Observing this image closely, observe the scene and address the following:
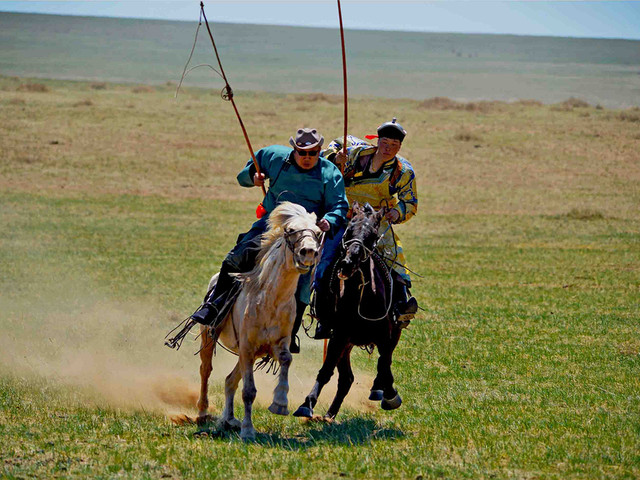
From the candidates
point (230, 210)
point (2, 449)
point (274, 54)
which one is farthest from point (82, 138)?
point (274, 54)

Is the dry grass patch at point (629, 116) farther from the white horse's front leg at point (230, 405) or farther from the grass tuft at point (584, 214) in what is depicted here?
the white horse's front leg at point (230, 405)

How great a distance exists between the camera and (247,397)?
25.4 feet

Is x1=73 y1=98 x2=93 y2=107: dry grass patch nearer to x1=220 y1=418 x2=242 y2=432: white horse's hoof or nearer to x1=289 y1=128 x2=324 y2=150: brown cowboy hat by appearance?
x1=289 y1=128 x2=324 y2=150: brown cowboy hat

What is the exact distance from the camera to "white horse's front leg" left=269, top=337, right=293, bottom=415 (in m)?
7.57

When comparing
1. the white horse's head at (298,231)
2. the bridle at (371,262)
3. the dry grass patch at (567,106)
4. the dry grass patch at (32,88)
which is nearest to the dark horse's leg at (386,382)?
the bridle at (371,262)

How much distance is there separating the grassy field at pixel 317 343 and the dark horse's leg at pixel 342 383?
0.23 meters

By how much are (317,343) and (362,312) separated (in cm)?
466

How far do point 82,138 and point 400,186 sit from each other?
30.0m

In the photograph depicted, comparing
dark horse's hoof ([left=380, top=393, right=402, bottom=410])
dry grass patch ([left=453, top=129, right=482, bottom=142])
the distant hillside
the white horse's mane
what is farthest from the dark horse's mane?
the distant hillside

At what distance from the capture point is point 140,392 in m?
9.52

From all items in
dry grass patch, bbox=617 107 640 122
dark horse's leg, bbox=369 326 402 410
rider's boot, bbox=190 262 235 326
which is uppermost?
dry grass patch, bbox=617 107 640 122

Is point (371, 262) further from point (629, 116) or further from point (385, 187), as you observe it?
point (629, 116)

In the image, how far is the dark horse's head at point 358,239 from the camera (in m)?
7.98

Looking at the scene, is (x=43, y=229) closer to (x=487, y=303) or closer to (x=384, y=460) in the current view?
(x=487, y=303)
